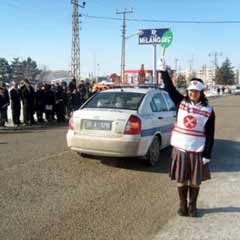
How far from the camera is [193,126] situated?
5.89 m

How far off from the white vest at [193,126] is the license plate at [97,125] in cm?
286

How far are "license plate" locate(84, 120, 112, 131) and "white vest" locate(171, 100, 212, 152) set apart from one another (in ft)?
9.40

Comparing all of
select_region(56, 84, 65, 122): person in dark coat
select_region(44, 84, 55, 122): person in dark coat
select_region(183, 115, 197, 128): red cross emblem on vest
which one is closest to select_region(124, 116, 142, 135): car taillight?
select_region(183, 115, 197, 128): red cross emblem on vest

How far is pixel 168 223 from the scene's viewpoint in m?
5.73

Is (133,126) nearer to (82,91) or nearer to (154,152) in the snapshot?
(154,152)

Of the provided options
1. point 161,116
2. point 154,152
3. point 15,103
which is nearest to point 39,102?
point 15,103

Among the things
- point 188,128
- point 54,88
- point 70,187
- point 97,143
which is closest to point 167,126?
point 97,143

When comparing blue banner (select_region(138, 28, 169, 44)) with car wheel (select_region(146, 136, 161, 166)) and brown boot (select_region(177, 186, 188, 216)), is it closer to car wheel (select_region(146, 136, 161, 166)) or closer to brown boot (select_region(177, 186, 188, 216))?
car wheel (select_region(146, 136, 161, 166))

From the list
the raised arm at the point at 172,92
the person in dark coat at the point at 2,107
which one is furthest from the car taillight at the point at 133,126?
the person in dark coat at the point at 2,107

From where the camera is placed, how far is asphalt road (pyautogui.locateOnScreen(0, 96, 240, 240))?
17.8ft

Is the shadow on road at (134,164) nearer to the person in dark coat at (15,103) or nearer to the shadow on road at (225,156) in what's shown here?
the shadow on road at (225,156)

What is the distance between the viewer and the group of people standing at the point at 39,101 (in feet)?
54.7

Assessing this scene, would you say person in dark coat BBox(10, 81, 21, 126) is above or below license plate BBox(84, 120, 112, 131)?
below

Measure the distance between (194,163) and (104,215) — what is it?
4.32 feet
